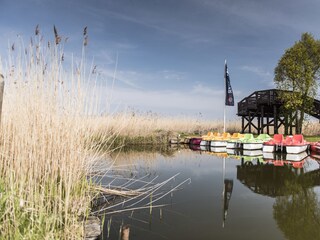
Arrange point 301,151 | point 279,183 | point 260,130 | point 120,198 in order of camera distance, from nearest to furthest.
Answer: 1. point 120,198
2. point 279,183
3. point 301,151
4. point 260,130

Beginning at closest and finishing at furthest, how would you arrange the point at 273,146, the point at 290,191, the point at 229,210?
1. the point at 229,210
2. the point at 290,191
3. the point at 273,146

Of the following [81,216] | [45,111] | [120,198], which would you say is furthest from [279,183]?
[45,111]

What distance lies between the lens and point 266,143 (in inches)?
596

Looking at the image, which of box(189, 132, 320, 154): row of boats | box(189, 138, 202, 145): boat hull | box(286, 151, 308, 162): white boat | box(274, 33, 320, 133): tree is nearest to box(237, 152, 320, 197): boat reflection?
box(286, 151, 308, 162): white boat

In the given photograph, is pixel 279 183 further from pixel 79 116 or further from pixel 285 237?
pixel 79 116

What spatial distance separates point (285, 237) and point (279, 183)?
145 inches

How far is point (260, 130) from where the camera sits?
85.0 ft

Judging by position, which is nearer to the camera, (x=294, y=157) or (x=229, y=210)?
(x=229, y=210)

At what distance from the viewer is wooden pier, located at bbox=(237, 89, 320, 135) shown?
77.8 feet

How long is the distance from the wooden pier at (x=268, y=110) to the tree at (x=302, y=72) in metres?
0.64

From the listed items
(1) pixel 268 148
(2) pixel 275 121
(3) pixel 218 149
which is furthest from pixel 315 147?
(2) pixel 275 121

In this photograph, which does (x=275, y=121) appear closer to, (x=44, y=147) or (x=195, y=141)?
(x=195, y=141)

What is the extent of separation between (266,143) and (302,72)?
1099 cm

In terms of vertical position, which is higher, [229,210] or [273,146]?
[273,146]
